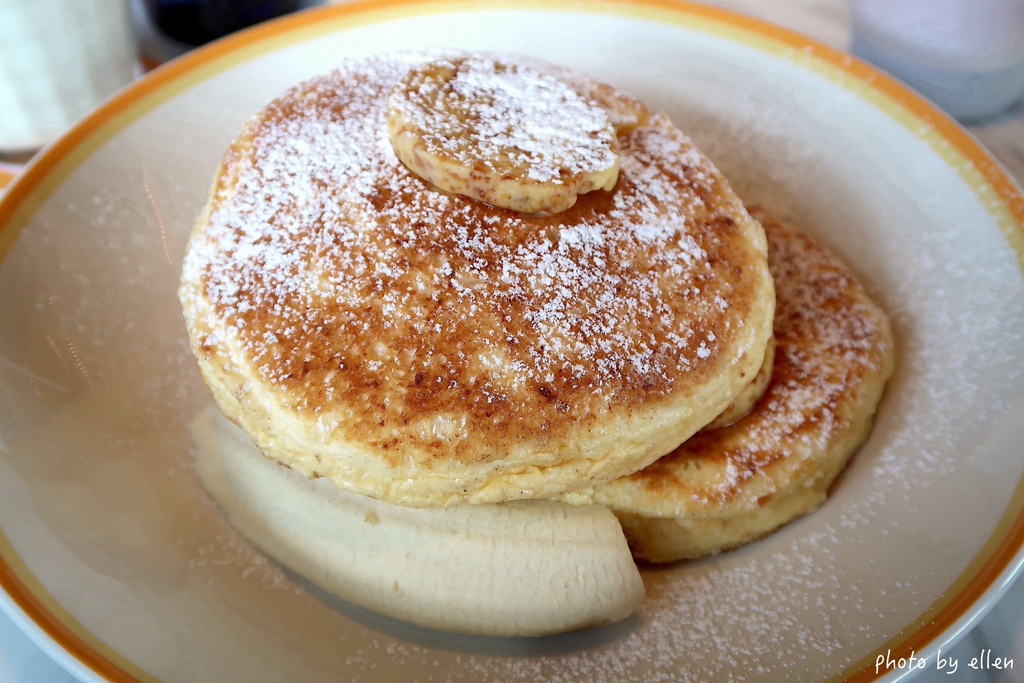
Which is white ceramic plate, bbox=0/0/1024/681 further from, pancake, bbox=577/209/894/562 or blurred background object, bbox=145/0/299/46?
blurred background object, bbox=145/0/299/46

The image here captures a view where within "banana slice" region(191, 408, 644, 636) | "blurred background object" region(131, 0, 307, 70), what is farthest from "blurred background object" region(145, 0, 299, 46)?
"banana slice" region(191, 408, 644, 636)

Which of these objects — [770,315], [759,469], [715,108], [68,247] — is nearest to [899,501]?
[759,469]

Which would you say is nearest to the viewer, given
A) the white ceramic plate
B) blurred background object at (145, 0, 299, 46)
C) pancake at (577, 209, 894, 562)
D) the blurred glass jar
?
the white ceramic plate

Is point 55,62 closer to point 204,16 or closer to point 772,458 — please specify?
point 204,16

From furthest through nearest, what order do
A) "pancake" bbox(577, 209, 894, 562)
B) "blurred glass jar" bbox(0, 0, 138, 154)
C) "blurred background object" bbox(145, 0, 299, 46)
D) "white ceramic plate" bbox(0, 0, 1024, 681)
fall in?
1. "blurred background object" bbox(145, 0, 299, 46)
2. "blurred glass jar" bbox(0, 0, 138, 154)
3. "pancake" bbox(577, 209, 894, 562)
4. "white ceramic plate" bbox(0, 0, 1024, 681)

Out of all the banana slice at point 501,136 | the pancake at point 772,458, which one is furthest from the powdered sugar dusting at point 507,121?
the pancake at point 772,458

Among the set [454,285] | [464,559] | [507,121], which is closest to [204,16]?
[507,121]
